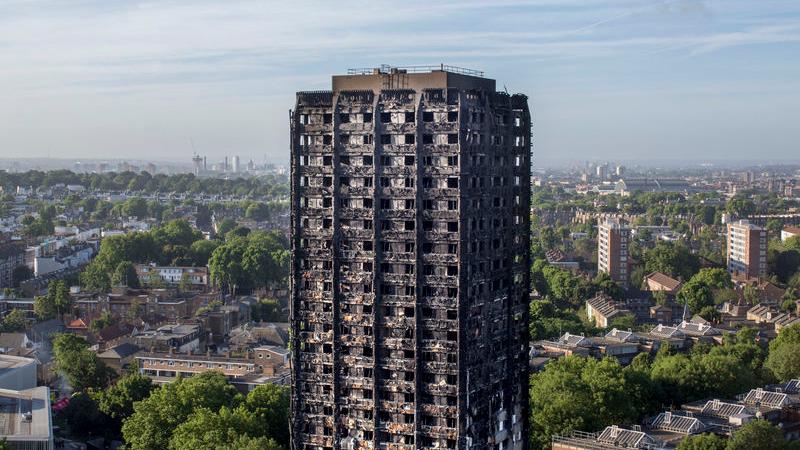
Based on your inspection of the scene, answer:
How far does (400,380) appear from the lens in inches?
1380

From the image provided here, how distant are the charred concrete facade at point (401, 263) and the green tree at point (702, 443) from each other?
972 centimetres

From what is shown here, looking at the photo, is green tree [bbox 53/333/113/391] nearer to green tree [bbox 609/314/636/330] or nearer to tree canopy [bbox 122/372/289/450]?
tree canopy [bbox 122/372/289/450]

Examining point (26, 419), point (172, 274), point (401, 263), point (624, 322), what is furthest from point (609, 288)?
point (401, 263)

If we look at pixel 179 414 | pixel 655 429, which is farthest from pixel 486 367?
pixel 179 414

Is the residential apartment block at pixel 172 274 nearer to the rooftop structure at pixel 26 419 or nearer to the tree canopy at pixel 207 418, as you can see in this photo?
the tree canopy at pixel 207 418

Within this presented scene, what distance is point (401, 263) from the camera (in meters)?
35.1

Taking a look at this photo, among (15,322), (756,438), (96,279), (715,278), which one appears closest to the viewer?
(756,438)

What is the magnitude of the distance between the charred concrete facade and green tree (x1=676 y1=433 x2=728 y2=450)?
31.9 feet

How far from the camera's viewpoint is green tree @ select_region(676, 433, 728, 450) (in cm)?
4272

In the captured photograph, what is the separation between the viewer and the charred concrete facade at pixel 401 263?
34.5 metres

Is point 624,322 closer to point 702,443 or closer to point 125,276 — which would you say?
point 702,443

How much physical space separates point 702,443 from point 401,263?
1612 centimetres

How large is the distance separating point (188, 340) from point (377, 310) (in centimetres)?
4027

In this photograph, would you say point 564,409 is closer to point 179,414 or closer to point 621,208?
point 179,414
